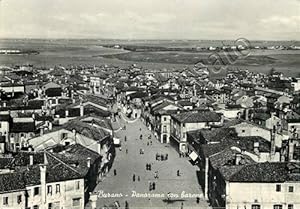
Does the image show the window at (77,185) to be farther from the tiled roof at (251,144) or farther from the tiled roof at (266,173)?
the tiled roof at (251,144)

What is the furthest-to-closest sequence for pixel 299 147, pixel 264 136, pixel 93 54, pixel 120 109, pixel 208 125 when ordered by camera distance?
pixel 93 54 → pixel 120 109 → pixel 208 125 → pixel 264 136 → pixel 299 147

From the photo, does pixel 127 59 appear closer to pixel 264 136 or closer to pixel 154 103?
pixel 154 103

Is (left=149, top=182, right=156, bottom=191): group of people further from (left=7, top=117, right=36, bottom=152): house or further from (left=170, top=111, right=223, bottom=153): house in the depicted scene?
(left=7, top=117, right=36, bottom=152): house

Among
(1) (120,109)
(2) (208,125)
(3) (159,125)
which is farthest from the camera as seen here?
(1) (120,109)

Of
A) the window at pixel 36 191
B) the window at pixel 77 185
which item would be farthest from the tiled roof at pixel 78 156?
the window at pixel 36 191

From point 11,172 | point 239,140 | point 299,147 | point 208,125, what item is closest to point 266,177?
point 299,147

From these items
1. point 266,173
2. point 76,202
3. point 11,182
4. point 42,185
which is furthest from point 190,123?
point 11,182

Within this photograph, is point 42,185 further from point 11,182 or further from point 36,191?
point 11,182
